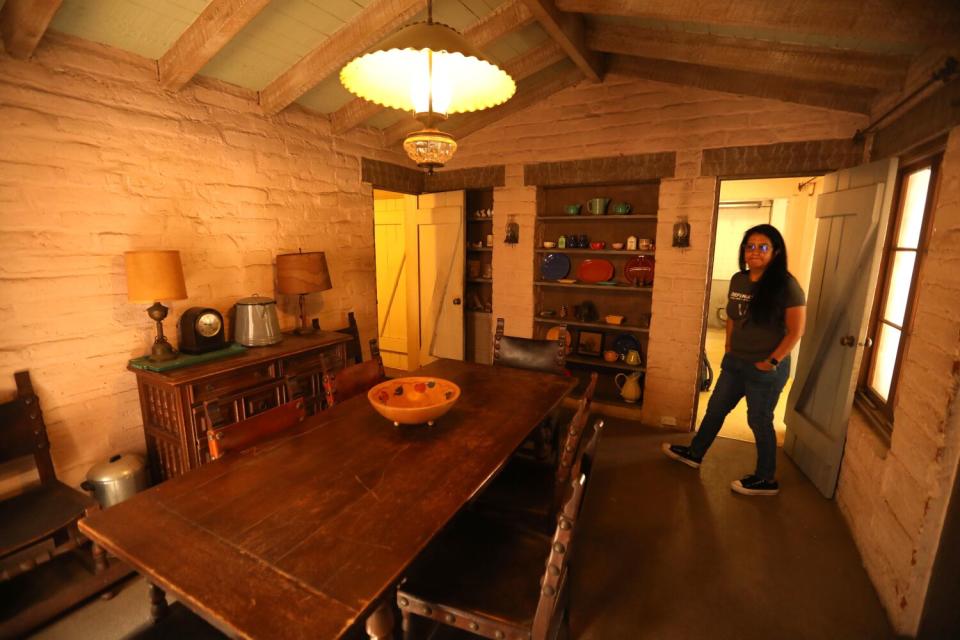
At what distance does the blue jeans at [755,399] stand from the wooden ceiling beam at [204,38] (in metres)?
3.20

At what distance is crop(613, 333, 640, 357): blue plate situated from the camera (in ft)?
12.7

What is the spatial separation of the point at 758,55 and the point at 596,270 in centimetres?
190

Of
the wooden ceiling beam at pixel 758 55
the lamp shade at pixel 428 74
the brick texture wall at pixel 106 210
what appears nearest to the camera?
the lamp shade at pixel 428 74

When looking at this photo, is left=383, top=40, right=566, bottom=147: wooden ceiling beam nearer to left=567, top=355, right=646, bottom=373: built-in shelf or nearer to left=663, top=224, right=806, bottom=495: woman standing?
left=663, top=224, right=806, bottom=495: woman standing

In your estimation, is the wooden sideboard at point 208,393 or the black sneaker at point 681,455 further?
the black sneaker at point 681,455

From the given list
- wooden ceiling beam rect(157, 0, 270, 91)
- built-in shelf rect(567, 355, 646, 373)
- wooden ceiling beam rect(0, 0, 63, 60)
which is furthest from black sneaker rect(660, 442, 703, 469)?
wooden ceiling beam rect(0, 0, 63, 60)

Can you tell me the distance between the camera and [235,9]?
2029 millimetres

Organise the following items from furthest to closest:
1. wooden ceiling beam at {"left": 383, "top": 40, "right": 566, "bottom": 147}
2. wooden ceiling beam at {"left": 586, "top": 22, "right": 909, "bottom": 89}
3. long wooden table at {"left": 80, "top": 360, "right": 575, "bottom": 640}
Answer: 1. wooden ceiling beam at {"left": 383, "top": 40, "right": 566, "bottom": 147}
2. wooden ceiling beam at {"left": 586, "top": 22, "right": 909, "bottom": 89}
3. long wooden table at {"left": 80, "top": 360, "right": 575, "bottom": 640}

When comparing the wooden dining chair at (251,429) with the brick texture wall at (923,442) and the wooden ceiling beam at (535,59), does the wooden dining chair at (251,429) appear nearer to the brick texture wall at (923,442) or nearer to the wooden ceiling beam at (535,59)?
the wooden ceiling beam at (535,59)

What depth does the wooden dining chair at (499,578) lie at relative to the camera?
3.65ft

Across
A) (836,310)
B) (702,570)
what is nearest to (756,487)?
(702,570)

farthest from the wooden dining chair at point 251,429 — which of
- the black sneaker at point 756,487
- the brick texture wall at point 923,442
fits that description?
the black sneaker at point 756,487

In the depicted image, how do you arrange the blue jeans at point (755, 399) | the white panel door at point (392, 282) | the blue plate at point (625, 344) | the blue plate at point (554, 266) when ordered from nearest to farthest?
the blue jeans at point (755, 399)
the blue plate at point (625, 344)
the blue plate at point (554, 266)
the white panel door at point (392, 282)

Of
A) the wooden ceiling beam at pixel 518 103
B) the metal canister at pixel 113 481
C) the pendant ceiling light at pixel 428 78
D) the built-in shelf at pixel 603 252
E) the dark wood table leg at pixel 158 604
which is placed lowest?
the dark wood table leg at pixel 158 604
